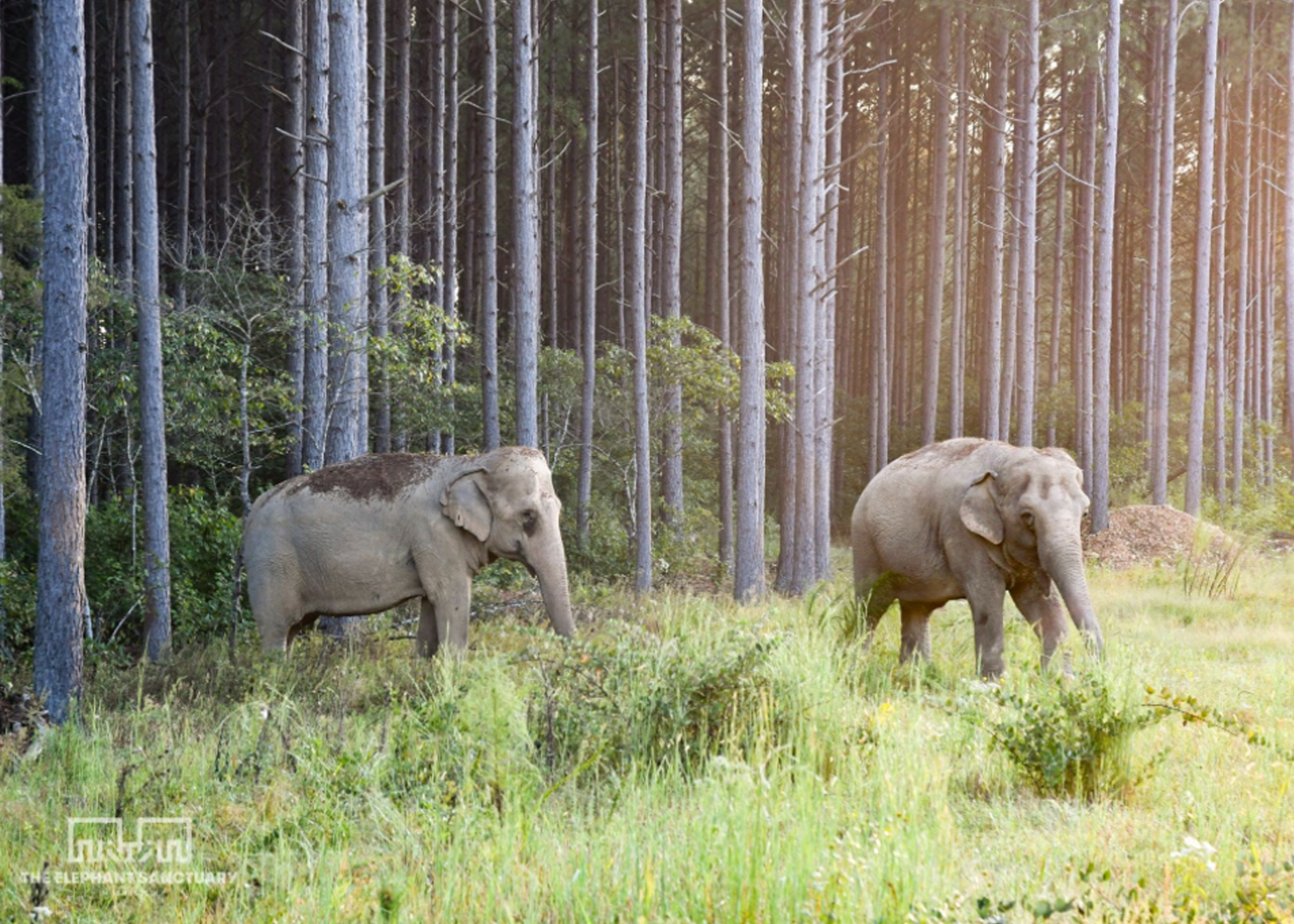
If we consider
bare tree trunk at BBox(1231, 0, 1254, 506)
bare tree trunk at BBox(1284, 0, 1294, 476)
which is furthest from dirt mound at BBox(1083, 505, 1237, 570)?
bare tree trunk at BBox(1231, 0, 1254, 506)

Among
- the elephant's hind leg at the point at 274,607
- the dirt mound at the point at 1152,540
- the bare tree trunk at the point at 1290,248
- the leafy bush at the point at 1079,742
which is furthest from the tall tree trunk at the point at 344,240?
the bare tree trunk at the point at 1290,248

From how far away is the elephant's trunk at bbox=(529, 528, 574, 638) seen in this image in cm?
885

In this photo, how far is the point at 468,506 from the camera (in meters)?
9.08

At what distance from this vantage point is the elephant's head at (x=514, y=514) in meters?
9.02

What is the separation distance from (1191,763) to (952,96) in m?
29.2

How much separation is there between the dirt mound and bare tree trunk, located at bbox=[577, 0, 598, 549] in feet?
27.1

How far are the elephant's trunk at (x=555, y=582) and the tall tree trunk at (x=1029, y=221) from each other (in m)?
13.3

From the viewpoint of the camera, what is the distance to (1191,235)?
123ft

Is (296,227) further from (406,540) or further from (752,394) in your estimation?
(406,540)

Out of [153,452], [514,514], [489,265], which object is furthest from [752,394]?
[153,452]

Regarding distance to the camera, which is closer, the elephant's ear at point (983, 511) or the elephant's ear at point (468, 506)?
the elephant's ear at point (983, 511)

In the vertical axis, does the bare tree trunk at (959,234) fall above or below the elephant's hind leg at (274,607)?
above

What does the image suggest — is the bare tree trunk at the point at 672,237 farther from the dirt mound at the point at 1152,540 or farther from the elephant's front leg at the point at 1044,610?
the elephant's front leg at the point at 1044,610

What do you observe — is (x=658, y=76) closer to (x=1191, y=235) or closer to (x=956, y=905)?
(x=1191, y=235)
